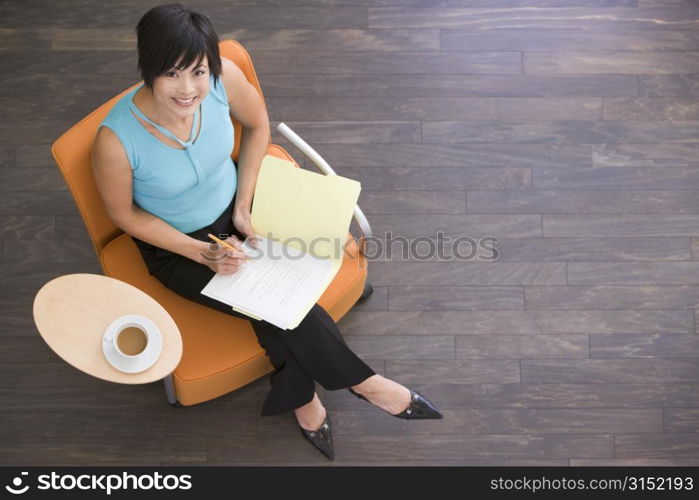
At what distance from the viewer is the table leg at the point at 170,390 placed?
207cm

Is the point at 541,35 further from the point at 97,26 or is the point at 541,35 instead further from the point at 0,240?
the point at 0,240

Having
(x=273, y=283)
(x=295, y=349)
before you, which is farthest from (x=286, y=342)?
(x=273, y=283)

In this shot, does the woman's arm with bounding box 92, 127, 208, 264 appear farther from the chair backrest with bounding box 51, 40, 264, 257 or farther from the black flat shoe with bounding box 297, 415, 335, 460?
the black flat shoe with bounding box 297, 415, 335, 460

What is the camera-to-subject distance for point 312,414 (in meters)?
2.28

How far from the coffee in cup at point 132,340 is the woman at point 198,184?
0.23 m

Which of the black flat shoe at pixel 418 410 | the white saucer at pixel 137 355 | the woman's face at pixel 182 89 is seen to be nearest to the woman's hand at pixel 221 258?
the white saucer at pixel 137 355

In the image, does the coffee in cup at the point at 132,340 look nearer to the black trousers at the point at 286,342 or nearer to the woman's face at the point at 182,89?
the black trousers at the point at 286,342

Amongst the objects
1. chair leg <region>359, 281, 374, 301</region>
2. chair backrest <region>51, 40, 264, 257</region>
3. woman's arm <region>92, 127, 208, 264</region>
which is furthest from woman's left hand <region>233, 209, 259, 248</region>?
chair leg <region>359, 281, 374, 301</region>

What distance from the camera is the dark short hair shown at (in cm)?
156

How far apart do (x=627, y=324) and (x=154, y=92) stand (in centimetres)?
169

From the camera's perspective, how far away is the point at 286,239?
80.0 inches

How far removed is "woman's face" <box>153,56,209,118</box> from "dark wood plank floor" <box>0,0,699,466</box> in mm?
979

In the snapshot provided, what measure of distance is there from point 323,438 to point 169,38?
1.29 meters
